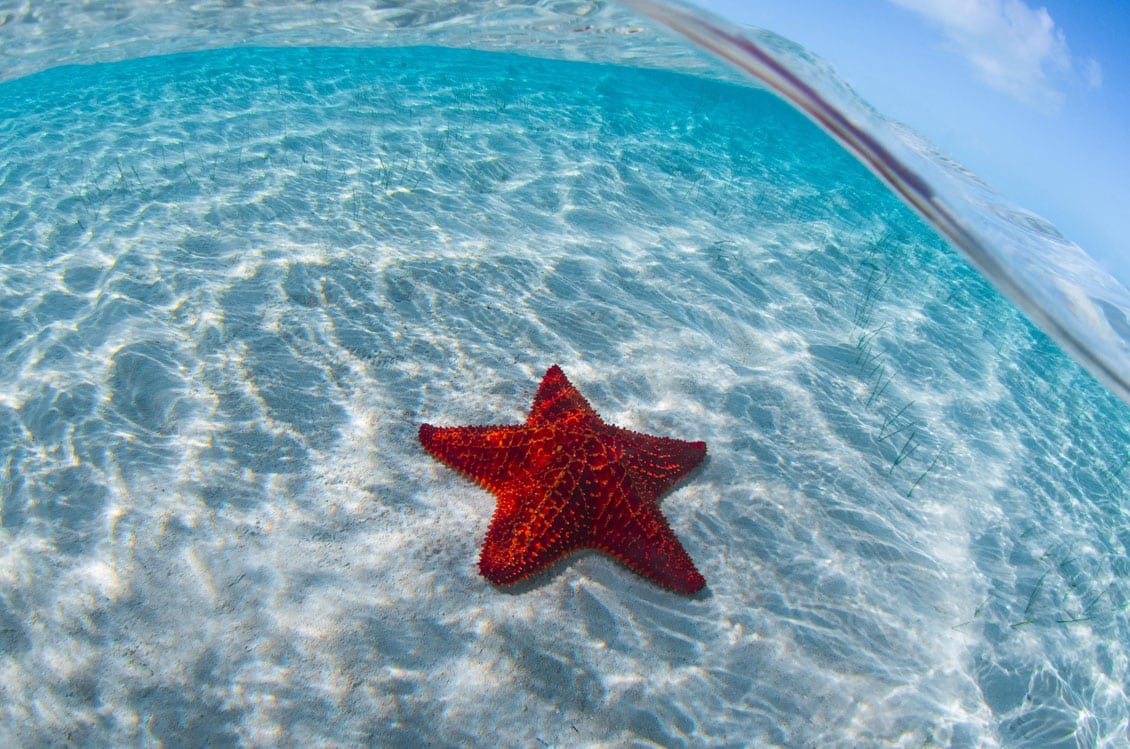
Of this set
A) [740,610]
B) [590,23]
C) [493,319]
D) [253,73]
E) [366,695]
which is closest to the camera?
[366,695]

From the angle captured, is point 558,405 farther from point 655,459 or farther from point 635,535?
point 635,535


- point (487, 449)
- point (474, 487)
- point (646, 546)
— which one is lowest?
point (474, 487)

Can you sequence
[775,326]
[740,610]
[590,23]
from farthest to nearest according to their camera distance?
1. [590,23]
2. [775,326]
3. [740,610]

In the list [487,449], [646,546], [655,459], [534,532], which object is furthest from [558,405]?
[646,546]

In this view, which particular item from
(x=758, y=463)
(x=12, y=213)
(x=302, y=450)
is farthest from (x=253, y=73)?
(x=758, y=463)

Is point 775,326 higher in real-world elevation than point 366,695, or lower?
higher

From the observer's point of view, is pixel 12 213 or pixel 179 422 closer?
pixel 179 422

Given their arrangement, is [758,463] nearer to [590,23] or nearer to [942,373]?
[942,373]

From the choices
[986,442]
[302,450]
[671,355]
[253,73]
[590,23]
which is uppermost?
[590,23]
